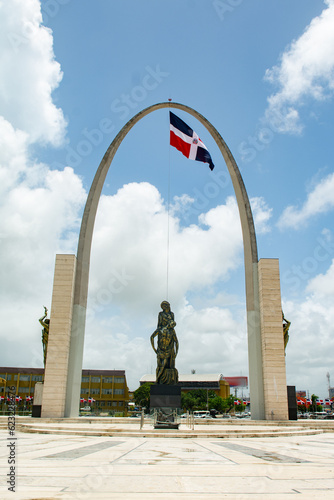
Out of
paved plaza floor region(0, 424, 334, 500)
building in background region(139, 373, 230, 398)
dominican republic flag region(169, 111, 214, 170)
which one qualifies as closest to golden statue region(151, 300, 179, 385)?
dominican republic flag region(169, 111, 214, 170)

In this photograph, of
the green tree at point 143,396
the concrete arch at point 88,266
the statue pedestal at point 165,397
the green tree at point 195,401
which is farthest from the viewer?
the green tree at point 195,401

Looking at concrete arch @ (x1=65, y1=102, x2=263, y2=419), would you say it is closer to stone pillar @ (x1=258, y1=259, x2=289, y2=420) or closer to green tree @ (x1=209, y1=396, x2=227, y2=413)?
stone pillar @ (x1=258, y1=259, x2=289, y2=420)

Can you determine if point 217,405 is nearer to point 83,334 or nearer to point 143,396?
point 143,396

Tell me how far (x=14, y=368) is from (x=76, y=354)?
66116 mm

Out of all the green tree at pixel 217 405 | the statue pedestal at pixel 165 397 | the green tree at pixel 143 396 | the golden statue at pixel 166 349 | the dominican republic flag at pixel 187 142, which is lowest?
the green tree at pixel 217 405

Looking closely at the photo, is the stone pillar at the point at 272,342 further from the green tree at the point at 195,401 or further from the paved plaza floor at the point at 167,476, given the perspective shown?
the green tree at the point at 195,401

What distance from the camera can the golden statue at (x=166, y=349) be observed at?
1978cm

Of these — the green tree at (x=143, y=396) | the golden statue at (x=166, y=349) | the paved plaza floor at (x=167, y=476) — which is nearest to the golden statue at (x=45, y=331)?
the golden statue at (x=166, y=349)

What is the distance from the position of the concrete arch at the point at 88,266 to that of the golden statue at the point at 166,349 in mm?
5291

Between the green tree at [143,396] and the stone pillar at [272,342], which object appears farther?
the green tree at [143,396]

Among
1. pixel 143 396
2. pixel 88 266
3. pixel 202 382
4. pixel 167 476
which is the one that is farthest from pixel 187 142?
pixel 202 382

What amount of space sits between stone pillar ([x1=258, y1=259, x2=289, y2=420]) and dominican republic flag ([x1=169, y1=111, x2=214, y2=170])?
25.7 ft

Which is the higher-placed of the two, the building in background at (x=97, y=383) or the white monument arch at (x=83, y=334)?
the white monument arch at (x=83, y=334)

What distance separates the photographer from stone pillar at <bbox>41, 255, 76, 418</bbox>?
2116 cm
